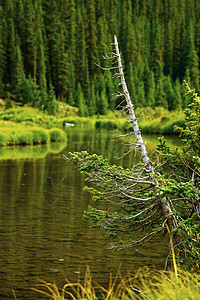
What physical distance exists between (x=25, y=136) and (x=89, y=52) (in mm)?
71297

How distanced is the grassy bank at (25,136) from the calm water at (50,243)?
14.9 m

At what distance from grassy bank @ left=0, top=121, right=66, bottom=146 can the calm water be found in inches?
588

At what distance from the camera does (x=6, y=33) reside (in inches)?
3226

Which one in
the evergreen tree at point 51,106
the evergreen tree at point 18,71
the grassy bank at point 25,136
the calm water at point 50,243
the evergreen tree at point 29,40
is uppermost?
the evergreen tree at point 29,40

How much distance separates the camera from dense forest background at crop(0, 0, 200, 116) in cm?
7875

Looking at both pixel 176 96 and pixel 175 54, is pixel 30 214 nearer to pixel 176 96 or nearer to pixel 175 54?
pixel 176 96

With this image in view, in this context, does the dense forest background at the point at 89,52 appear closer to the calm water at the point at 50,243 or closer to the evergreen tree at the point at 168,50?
the evergreen tree at the point at 168,50

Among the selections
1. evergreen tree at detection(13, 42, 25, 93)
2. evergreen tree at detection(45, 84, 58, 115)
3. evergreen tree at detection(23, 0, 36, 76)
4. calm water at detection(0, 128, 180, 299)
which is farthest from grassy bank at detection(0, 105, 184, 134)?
calm water at detection(0, 128, 180, 299)

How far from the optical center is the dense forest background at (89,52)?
78.8 m

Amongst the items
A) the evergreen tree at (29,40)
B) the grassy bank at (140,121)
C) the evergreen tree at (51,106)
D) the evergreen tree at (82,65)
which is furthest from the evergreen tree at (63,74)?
the grassy bank at (140,121)

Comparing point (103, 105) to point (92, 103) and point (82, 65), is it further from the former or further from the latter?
point (82, 65)

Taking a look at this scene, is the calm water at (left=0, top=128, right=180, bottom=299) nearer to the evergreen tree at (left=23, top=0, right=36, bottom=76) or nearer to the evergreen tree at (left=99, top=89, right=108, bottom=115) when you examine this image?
the evergreen tree at (left=99, top=89, right=108, bottom=115)

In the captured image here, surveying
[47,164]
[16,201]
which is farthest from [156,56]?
[16,201]

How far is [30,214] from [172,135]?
29.7 metres
